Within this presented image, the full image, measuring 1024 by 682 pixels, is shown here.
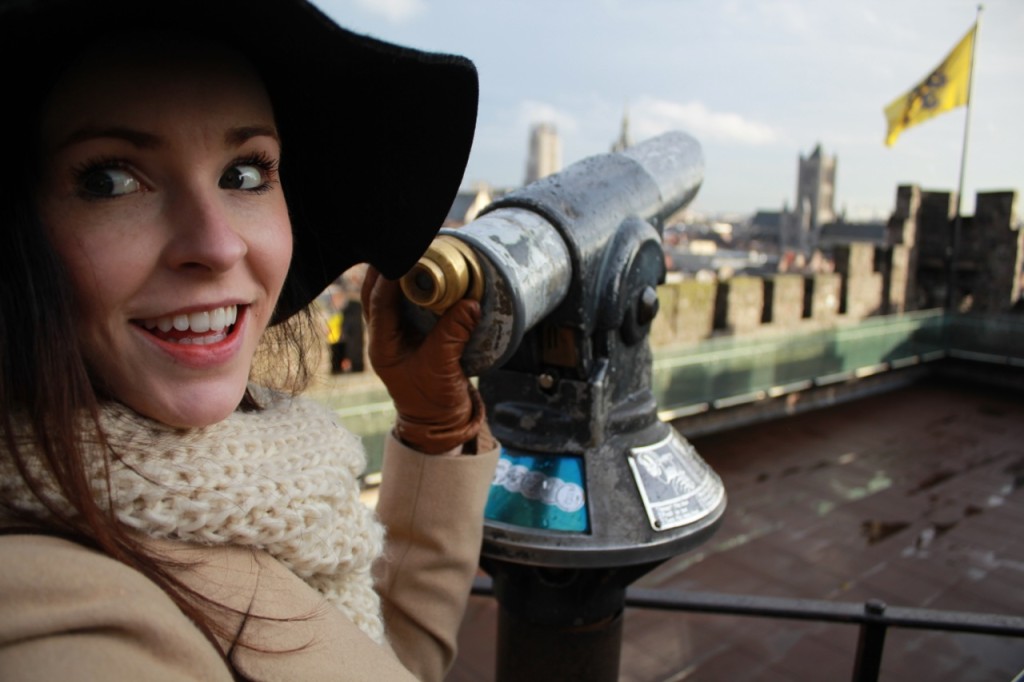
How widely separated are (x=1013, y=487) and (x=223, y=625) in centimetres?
623

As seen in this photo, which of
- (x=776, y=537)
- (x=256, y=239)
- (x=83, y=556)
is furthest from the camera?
(x=776, y=537)

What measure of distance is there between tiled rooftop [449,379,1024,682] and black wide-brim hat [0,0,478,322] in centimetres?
241

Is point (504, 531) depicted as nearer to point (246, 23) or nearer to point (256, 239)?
point (256, 239)

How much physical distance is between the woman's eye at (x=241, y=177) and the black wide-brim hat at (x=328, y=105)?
0.12 meters

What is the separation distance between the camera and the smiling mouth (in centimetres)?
79

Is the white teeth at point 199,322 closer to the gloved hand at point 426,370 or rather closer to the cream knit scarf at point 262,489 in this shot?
the cream knit scarf at point 262,489

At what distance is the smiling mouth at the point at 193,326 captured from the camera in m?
0.79

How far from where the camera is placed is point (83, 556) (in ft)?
2.17

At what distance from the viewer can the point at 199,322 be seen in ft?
2.69

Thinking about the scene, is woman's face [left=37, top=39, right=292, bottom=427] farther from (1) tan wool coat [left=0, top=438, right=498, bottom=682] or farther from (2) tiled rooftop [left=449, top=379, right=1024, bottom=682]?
(2) tiled rooftop [left=449, top=379, right=1024, bottom=682]

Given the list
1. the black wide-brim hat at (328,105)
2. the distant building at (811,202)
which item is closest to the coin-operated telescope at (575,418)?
the black wide-brim hat at (328,105)

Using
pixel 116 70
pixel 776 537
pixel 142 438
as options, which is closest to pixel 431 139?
pixel 116 70

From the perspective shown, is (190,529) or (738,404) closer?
(190,529)

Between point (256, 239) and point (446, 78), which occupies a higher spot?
point (446, 78)
